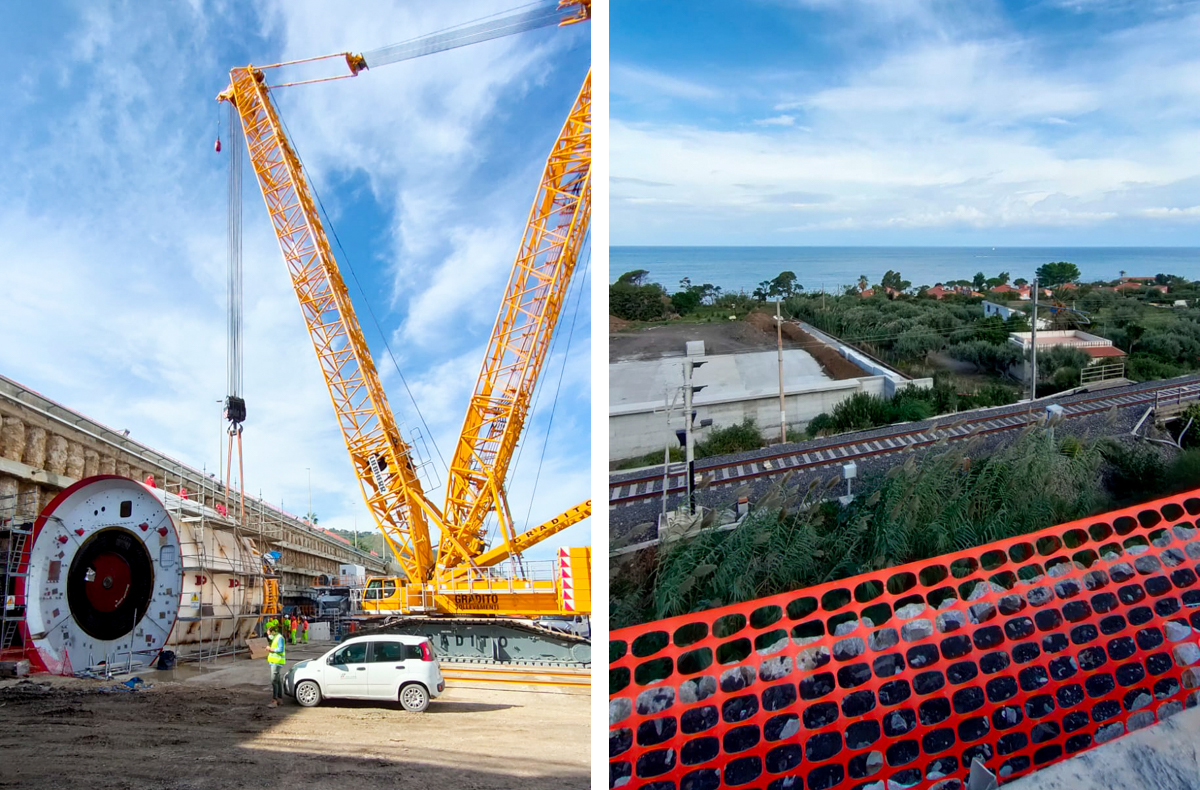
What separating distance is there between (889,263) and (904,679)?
7.72 ft

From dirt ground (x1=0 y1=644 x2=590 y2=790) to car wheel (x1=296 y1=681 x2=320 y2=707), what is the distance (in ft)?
0.17

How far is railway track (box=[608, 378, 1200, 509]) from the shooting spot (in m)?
3.14

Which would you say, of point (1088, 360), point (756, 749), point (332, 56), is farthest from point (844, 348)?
point (332, 56)

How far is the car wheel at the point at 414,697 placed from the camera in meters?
3.40

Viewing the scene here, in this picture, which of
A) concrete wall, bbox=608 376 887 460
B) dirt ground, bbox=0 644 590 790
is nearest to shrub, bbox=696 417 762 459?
concrete wall, bbox=608 376 887 460

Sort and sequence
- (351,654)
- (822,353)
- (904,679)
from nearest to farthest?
(904,679)
(351,654)
(822,353)

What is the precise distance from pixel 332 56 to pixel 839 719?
378 cm

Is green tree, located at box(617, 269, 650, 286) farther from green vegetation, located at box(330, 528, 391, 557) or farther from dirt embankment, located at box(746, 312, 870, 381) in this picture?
green vegetation, located at box(330, 528, 391, 557)

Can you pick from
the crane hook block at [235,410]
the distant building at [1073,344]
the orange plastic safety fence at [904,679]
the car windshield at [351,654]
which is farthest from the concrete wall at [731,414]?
the crane hook block at [235,410]

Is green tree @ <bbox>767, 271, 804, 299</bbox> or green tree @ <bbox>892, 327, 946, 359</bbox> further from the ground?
green tree @ <bbox>767, 271, 804, 299</bbox>

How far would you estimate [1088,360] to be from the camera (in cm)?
488

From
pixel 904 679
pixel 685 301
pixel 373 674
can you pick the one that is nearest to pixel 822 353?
pixel 685 301

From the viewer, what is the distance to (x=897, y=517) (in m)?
3.53

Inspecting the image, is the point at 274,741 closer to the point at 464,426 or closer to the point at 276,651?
the point at 276,651
